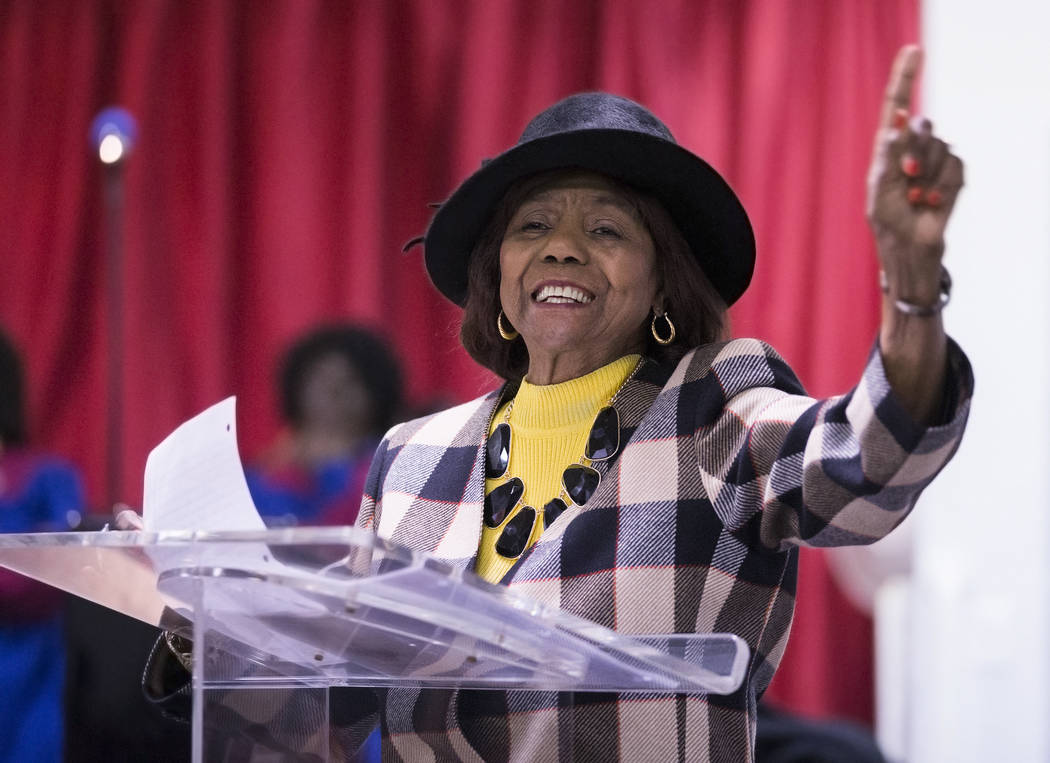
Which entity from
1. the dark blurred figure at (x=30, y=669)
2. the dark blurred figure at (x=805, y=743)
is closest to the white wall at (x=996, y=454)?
the dark blurred figure at (x=805, y=743)

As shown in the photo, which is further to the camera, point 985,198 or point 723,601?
point 985,198

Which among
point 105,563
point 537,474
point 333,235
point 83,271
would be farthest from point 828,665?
point 105,563

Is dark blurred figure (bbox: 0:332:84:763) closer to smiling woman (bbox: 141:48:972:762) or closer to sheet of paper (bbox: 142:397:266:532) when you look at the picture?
smiling woman (bbox: 141:48:972:762)

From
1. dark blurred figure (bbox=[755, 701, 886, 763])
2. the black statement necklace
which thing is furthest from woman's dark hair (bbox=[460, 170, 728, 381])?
dark blurred figure (bbox=[755, 701, 886, 763])

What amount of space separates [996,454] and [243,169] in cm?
240

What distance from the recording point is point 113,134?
3.79 metres

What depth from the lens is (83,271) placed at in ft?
13.4

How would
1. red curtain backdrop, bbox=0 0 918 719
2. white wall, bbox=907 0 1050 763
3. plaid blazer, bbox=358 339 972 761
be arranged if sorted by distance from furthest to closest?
red curtain backdrop, bbox=0 0 918 719
white wall, bbox=907 0 1050 763
plaid blazer, bbox=358 339 972 761

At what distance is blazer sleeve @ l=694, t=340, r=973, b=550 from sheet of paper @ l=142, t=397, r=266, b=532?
499 mm

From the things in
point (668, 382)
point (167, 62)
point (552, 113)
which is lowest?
point (668, 382)

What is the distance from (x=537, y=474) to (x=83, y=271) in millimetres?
2880

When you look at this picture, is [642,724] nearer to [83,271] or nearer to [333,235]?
[333,235]

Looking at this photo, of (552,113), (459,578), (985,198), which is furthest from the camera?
(985,198)

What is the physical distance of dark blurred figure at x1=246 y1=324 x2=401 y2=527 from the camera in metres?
3.87
